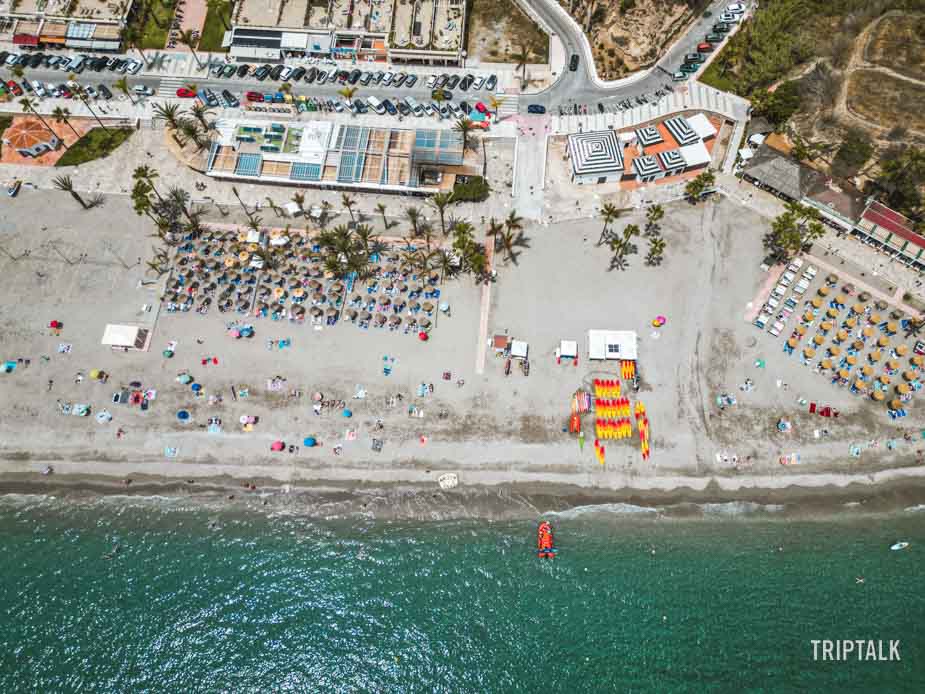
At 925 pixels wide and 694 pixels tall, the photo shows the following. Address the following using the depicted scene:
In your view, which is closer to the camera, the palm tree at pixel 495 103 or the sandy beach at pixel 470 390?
the sandy beach at pixel 470 390

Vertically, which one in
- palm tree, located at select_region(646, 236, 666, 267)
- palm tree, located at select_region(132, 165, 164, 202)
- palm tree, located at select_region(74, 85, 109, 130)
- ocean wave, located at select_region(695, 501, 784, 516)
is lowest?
ocean wave, located at select_region(695, 501, 784, 516)

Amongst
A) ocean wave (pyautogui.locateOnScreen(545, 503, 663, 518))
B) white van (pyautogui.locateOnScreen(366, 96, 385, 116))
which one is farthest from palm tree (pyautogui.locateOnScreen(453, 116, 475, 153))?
ocean wave (pyautogui.locateOnScreen(545, 503, 663, 518))

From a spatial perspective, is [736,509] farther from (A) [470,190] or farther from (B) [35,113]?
(B) [35,113]

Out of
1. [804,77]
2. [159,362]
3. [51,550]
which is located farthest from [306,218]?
[804,77]

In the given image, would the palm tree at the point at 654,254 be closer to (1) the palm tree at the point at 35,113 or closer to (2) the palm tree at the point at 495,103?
(2) the palm tree at the point at 495,103

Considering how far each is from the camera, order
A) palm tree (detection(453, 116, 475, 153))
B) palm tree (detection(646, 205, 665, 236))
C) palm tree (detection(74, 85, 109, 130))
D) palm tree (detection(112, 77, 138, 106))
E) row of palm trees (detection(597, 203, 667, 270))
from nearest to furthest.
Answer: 1. row of palm trees (detection(597, 203, 667, 270))
2. palm tree (detection(646, 205, 665, 236))
3. palm tree (detection(453, 116, 475, 153))
4. palm tree (detection(112, 77, 138, 106))
5. palm tree (detection(74, 85, 109, 130))

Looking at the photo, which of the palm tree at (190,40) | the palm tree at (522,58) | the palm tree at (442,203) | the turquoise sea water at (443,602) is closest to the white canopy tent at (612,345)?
the turquoise sea water at (443,602)

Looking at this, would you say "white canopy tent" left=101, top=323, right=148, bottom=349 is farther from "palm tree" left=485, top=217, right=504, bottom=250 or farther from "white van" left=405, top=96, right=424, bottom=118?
"white van" left=405, top=96, right=424, bottom=118

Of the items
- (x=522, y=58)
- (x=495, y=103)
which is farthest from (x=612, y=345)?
(x=522, y=58)
